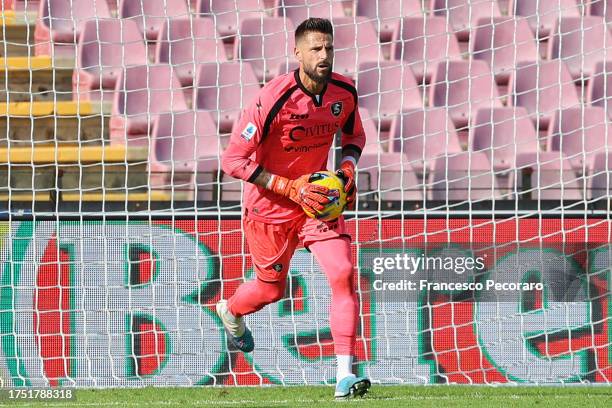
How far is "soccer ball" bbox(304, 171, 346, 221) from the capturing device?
519 centimetres

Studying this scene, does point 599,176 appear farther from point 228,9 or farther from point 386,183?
point 228,9

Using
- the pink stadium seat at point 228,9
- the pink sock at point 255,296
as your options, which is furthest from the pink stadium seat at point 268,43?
→ the pink sock at point 255,296

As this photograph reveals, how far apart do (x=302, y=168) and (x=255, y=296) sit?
789 mm

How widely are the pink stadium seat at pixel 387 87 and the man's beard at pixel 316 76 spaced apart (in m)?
3.86

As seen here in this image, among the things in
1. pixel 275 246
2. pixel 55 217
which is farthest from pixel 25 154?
pixel 275 246

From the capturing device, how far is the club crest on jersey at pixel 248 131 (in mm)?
5363

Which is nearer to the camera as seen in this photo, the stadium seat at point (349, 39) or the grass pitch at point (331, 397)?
the grass pitch at point (331, 397)

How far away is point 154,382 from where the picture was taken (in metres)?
7.17

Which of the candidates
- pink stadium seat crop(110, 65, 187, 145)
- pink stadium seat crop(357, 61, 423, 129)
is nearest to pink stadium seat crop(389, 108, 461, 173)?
pink stadium seat crop(357, 61, 423, 129)

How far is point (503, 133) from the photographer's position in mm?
9445

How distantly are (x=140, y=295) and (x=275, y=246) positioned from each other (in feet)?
6.04

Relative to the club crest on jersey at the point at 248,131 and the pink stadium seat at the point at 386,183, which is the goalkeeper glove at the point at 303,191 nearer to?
the club crest on jersey at the point at 248,131

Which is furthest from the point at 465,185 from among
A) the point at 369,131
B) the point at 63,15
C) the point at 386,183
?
the point at 63,15

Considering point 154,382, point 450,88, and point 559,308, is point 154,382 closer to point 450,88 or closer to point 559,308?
point 559,308
